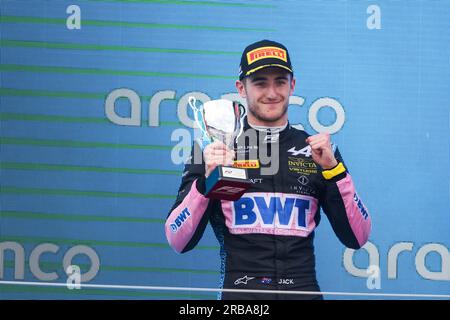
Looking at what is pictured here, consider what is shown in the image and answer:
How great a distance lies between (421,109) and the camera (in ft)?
19.6

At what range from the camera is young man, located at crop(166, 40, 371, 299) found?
580cm

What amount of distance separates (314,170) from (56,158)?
87 centimetres

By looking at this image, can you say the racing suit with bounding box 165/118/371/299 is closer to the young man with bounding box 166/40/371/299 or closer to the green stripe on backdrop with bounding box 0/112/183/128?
the young man with bounding box 166/40/371/299

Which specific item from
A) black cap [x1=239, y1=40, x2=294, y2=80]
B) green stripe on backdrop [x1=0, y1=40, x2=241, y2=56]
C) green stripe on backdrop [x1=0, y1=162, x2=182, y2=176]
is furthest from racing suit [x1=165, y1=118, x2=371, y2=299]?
green stripe on backdrop [x1=0, y1=40, x2=241, y2=56]

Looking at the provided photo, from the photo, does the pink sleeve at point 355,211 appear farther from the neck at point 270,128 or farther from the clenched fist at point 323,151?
the neck at point 270,128

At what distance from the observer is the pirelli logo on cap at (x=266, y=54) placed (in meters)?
5.92

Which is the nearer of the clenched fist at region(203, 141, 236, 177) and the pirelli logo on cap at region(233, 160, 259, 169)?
the clenched fist at region(203, 141, 236, 177)

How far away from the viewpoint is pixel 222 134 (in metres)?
5.81

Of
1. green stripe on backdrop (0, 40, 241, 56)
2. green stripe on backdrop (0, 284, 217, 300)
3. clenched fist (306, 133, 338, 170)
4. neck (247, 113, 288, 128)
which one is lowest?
green stripe on backdrop (0, 284, 217, 300)

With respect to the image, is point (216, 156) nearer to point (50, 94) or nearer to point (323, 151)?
point (323, 151)

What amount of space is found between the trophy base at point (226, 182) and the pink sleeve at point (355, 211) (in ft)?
1.08

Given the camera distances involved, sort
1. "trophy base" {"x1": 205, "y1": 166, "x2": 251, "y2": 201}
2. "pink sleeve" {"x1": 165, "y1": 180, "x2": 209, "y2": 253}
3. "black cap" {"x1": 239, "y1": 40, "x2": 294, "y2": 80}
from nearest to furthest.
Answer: "trophy base" {"x1": 205, "y1": 166, "x2": 251, "y2": 201} < "pink sleeve" {"x1": 165, "y1": 180, "x2": 209, "y2": 253} < "black cap" {"x1": 239, "y1": 40, "x2": 294, "y2": 80}

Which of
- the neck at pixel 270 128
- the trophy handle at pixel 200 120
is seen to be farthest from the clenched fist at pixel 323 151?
the trophy handle at pixel 200 120
